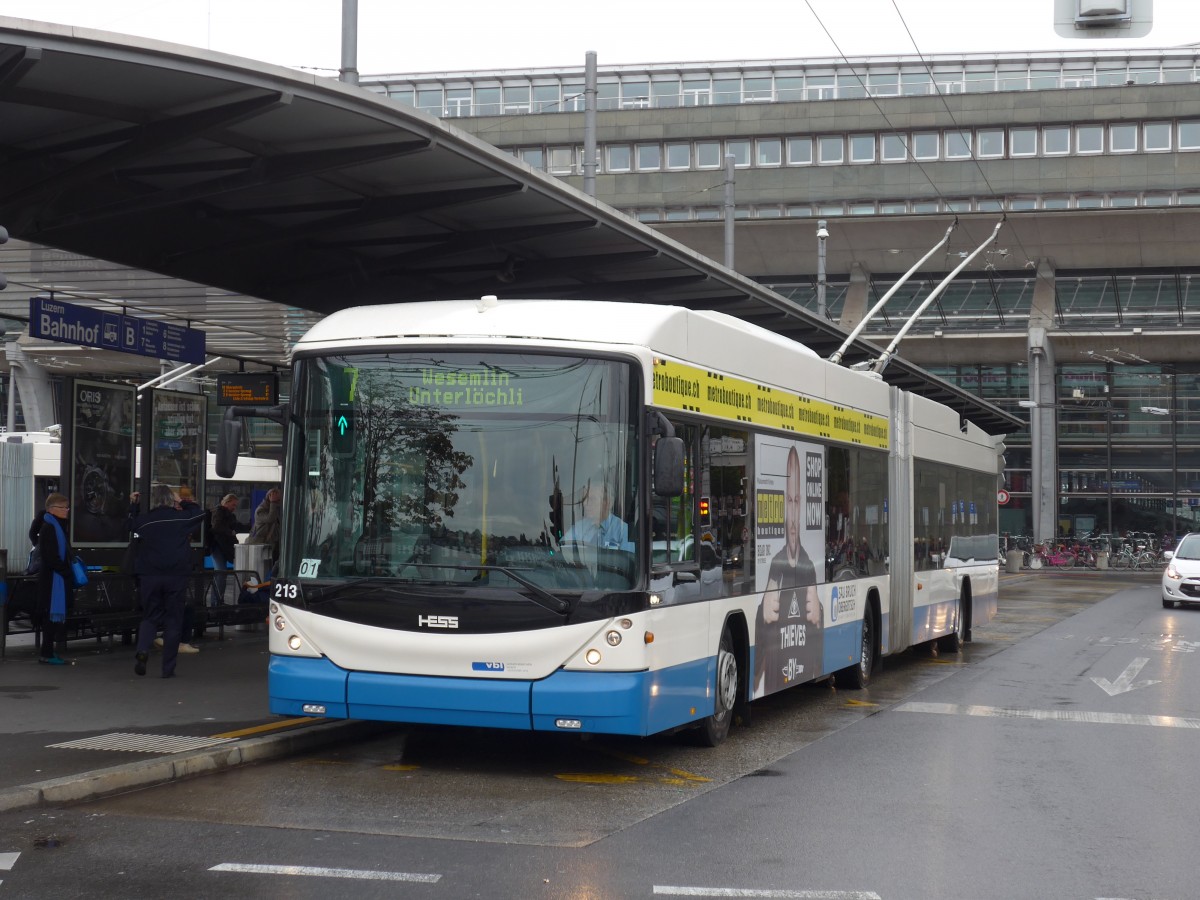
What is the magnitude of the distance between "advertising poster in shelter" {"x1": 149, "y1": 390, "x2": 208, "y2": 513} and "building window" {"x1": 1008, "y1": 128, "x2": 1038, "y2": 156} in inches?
1476

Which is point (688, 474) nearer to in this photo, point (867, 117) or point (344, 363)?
point (344, 363)

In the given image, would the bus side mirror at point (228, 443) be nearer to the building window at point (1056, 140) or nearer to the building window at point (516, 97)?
the building window at point (1056, 140)

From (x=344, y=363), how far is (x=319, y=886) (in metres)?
4.07

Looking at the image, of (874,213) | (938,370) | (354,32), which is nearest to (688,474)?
(354,32)

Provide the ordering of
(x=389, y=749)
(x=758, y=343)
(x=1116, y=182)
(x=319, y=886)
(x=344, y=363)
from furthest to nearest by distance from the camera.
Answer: (x=1116, y=182) → (x=758, y=343) → (x=389, y=749) → (x=344, y=363) → (x=319, y=886)

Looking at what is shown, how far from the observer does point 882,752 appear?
1077 cm

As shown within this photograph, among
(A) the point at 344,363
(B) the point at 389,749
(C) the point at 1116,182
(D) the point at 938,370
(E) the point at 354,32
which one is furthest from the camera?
(D) the point at 938,370

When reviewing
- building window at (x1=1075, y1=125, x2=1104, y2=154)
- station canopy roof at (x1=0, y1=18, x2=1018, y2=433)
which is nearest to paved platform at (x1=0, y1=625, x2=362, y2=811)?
station canopy roof at (x1=0, y1=18, x2=1018, y2=433)

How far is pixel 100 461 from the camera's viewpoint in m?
16.3

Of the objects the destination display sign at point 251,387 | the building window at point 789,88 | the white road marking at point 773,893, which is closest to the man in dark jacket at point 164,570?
the destination display sign at point 251,387

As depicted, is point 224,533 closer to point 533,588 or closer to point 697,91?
point 533,588

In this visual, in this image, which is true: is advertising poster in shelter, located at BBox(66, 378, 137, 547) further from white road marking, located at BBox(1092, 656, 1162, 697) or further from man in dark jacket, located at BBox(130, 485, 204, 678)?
white road marking, located at BBox(1092, 656, 1162, 697)

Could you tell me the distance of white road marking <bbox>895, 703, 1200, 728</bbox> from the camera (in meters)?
12.9

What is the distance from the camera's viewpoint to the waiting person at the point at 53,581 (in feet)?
46.6
